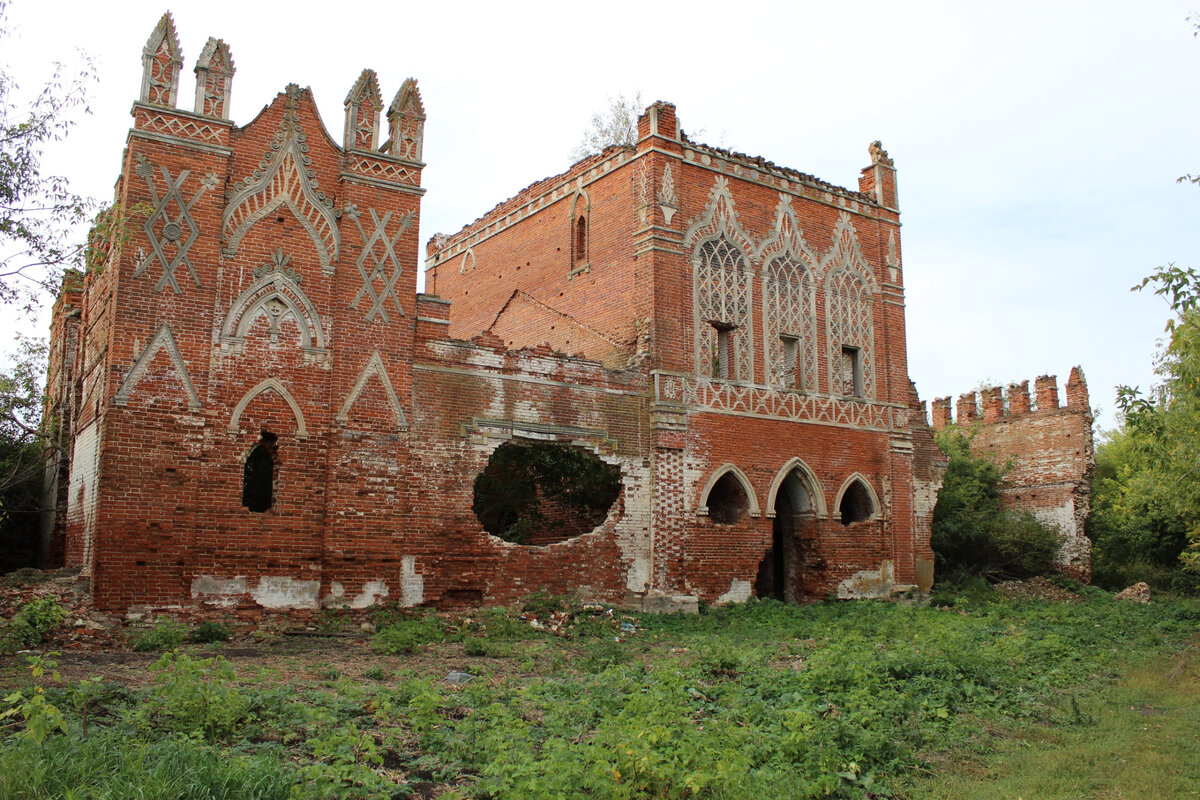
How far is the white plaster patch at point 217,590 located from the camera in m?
12.9

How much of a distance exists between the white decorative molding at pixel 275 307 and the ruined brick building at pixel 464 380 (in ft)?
0.11

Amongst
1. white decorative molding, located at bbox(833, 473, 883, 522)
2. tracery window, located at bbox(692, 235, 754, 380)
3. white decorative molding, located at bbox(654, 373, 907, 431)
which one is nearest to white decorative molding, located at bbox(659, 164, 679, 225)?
tracery window, located at bbox(692, 235, 754, 380)

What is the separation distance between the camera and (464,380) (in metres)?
15.5

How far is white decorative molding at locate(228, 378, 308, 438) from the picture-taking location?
13570mm

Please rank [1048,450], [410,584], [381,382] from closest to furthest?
1. [410,584]
2. [381,382]
3. [1048,450]

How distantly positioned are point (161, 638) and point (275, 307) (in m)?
4.85

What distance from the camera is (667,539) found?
56.7 ft

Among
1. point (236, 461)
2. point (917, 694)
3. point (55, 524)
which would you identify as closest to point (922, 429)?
point (917, 694)

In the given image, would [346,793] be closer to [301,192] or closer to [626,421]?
[301,192]

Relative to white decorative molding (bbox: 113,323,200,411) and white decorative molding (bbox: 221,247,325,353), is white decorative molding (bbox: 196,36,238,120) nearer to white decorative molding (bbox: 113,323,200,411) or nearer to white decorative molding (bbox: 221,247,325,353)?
white decorative molding (bbox: 221,247,325,353)

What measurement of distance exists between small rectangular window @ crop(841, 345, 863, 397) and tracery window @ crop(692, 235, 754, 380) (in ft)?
9.28

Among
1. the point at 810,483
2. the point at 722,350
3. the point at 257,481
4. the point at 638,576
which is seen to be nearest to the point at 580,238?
the point at 722,350

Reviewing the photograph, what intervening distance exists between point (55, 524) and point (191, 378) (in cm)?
Answer: 578

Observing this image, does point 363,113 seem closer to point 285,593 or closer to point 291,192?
point 291,192
